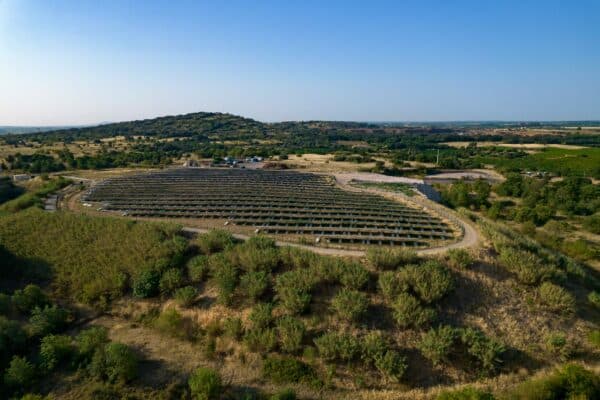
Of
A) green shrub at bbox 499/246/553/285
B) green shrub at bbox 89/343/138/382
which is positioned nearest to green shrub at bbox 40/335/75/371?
green shrub at bbox 89/343/138/382

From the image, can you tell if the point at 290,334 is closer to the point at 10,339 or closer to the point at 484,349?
the point at 484,349

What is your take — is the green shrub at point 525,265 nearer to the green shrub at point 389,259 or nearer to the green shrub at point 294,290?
the green shrub at point 389,259

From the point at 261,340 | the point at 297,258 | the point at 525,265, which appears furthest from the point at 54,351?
the point at 525,265

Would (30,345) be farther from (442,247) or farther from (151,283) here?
(442,247)

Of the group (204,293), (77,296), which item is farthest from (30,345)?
(204,293)

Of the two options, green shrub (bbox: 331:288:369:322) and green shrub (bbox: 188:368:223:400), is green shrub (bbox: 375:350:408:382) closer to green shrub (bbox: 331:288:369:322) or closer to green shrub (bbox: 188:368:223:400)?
green shrub (bbox: 331:288:369:322)

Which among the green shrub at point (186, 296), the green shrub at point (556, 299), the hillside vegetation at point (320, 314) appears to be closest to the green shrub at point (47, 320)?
the hillside vegetation at point (320, 314)
